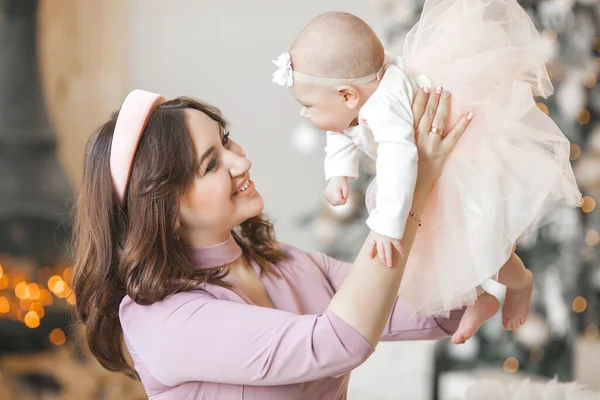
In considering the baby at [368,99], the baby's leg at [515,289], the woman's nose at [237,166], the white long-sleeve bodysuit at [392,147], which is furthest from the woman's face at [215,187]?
the baby's leg at [515,289]

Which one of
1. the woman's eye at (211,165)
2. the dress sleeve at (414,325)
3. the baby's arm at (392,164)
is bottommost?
the dress sleeve at (414,325)

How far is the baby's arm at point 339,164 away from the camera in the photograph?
1.62 meters

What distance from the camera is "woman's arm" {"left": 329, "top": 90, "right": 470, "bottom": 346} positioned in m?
1.39

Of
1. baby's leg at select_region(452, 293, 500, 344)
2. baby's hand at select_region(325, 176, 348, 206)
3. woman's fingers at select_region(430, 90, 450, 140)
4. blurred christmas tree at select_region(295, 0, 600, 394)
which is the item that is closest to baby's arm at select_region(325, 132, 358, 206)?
baby's hand at select_region(325, 176, 348, 206)

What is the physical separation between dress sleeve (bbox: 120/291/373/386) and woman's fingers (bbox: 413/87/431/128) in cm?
39

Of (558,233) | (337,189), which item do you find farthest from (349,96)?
(558,233)

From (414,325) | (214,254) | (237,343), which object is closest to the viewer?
(237,343)

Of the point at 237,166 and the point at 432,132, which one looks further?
the point at 237,166

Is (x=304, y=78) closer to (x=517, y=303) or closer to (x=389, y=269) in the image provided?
(x=389, y=269)

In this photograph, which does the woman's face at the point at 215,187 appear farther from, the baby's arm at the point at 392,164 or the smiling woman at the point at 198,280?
the baby's arm at the point at 392,164

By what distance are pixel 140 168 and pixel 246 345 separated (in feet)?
1.41

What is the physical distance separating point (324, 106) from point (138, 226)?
46 centimetres

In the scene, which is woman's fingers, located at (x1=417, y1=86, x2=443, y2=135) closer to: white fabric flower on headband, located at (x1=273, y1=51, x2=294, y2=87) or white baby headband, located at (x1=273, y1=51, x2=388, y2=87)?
white baby headband, located at (x1=273, y1=51, x2=388, y2=87)

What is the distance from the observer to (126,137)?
1582 mm
